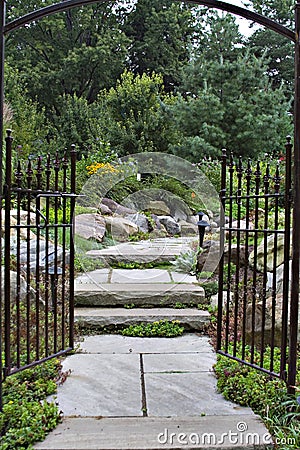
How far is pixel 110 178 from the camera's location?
325 inches

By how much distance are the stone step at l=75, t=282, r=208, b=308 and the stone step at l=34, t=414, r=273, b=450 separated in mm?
1882

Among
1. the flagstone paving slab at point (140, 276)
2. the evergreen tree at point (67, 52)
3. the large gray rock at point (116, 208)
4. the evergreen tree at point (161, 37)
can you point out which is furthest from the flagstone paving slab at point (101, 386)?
the evergreen tree at point (161, 37)

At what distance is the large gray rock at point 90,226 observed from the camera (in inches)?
236

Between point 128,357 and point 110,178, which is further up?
point 110,178

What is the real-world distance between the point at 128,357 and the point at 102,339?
1.59 ft

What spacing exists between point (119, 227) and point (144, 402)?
4.24 meters

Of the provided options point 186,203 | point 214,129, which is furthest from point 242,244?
point 214,129

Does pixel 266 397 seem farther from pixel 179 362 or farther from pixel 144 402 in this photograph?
pixel 179 362

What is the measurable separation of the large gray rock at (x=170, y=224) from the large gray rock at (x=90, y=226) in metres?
1.09

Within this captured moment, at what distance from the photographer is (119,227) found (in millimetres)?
6617

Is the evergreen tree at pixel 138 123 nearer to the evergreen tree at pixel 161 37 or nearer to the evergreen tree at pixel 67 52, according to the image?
the evergreen tree at pixel 67 52

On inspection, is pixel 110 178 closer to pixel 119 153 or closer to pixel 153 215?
pixel 153 215

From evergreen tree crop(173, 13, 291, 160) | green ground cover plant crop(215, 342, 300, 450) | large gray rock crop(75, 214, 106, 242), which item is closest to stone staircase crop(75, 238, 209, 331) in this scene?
large gray rock crop(75, 214, 106, 242)

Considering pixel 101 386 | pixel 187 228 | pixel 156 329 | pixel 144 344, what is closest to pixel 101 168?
pixel 187 228
